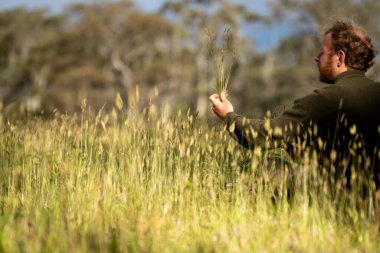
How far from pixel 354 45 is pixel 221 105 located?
2.39 ft

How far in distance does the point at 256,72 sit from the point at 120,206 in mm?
31578

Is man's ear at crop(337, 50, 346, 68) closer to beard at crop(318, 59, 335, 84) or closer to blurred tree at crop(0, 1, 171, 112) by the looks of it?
beard at crop(318, 59, 335, 84)

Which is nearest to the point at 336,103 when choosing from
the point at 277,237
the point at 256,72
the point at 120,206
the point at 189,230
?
the point at 277,237

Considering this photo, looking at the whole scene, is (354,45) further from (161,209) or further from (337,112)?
(161,209)

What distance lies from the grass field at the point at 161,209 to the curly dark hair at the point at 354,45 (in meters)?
0.59

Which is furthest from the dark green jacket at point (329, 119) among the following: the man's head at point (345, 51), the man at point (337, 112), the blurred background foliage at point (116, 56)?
the blurred background foliage at point (116, 56)

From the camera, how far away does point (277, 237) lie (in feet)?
7.96

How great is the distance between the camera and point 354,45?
2908 mm

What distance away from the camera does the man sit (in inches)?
108

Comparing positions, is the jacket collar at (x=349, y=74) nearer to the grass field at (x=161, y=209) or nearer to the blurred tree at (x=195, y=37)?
the grass field at (x=161, y=209)

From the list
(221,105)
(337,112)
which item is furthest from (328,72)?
(221,105)

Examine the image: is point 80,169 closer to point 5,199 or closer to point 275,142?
point 5,199

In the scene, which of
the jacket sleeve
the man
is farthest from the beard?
the jacket sleeve

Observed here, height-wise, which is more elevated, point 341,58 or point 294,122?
point 341,58
